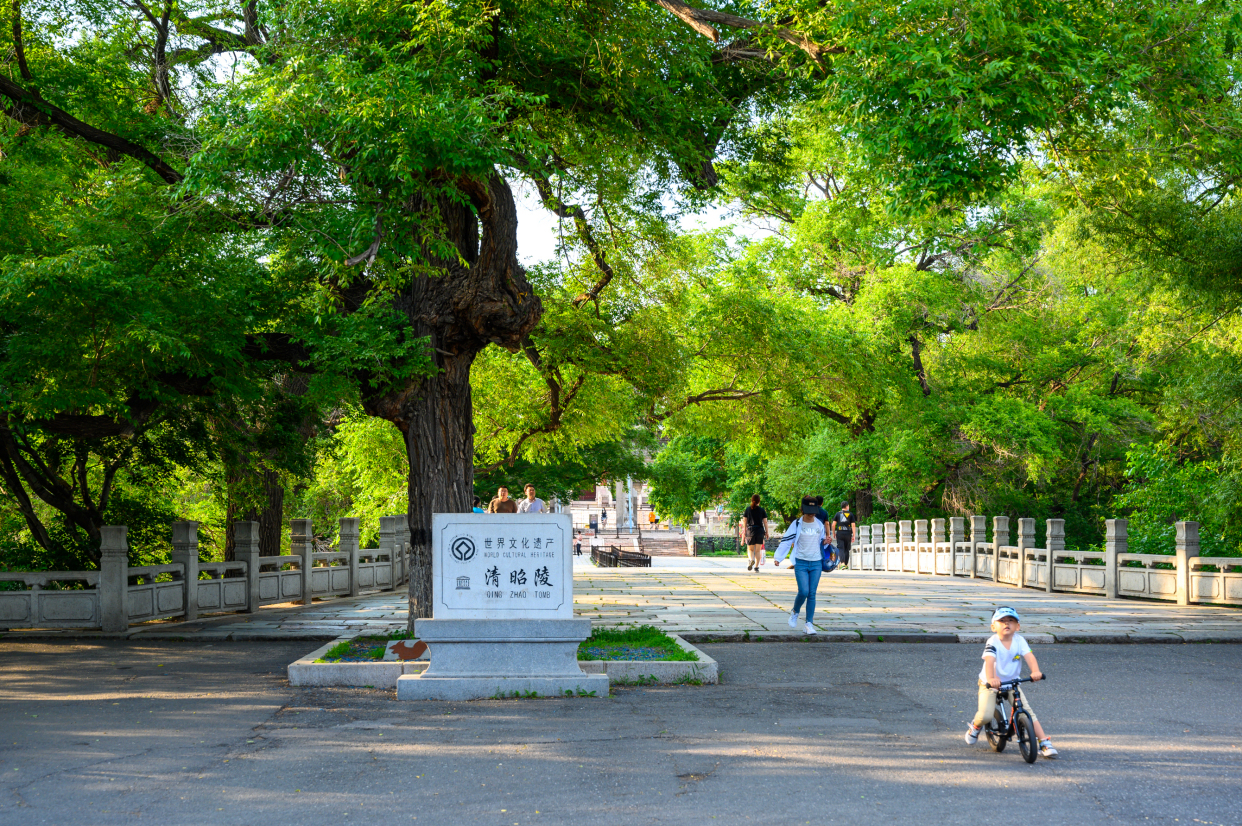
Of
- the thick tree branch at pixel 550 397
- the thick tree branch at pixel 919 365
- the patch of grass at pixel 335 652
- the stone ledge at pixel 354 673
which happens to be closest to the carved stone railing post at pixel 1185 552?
the thick tree branch at pixel 550 397

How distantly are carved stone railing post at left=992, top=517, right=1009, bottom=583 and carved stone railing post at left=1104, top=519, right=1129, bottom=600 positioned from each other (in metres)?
5.21

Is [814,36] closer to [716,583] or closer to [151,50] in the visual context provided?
[151,50]

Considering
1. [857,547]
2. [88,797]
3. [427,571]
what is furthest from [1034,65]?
[857,547]

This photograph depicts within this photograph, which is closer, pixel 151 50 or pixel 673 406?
pixel 151 50

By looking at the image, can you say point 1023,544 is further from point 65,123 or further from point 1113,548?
point 65,123

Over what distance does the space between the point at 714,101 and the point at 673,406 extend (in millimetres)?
9649

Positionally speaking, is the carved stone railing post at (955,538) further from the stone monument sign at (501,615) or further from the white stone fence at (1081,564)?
the stone monument sign at (501,615)

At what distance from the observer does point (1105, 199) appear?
47.0ft

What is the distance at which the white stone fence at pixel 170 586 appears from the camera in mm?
14414

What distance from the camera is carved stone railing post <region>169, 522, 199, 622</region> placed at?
15734 millimetres

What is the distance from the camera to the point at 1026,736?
6.69 m

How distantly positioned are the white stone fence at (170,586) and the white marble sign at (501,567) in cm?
725

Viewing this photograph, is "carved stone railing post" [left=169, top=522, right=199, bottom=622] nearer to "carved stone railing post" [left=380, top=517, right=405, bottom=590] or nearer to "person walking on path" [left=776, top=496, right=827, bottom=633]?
"carved stone railing post" [left=380, top=517, right=405, bottom=590]

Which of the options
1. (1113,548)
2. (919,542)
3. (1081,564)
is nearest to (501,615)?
(1113,548)
